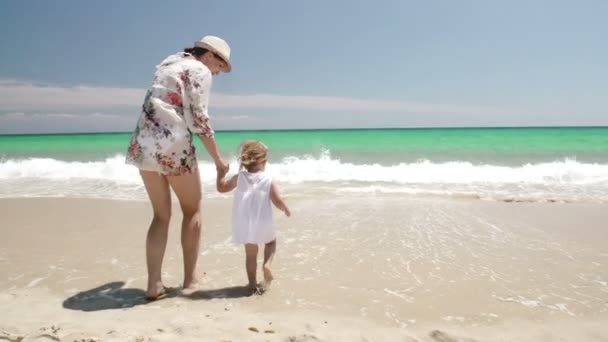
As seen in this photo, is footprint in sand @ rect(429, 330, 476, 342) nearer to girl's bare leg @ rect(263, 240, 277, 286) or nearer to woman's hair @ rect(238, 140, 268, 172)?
girl's bare leg @ rect(263, 240, 277, 286)

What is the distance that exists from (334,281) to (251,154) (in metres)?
1.22

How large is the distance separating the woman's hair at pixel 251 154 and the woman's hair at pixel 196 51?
69 centimetres

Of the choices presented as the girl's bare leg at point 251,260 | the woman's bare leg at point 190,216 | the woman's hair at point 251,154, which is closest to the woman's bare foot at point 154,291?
the woman's bare leg at point 190,216

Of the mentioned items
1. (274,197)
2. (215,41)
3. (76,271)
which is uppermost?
(215,41)

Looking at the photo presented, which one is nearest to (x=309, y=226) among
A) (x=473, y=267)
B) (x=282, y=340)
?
(x=473, y=267)

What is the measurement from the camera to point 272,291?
297 cm

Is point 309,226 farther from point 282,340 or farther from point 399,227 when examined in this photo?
point 282,340

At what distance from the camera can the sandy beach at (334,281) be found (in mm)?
2346

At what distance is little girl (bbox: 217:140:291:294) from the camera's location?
2.91 m

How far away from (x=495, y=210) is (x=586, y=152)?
63.5 feet

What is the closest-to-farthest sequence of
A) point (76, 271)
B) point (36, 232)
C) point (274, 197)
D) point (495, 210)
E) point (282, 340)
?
point (282, 340) < point (274, 197) < point (76, 271) < point (36, 232) < point (495, 210)

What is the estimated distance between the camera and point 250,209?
292 centimetres

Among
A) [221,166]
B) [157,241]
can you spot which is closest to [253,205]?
[221,166]

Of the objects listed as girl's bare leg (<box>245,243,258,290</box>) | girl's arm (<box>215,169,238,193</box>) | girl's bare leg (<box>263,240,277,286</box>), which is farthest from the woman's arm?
A: girl's bare leg (<box>263,240,277,286</box>)
